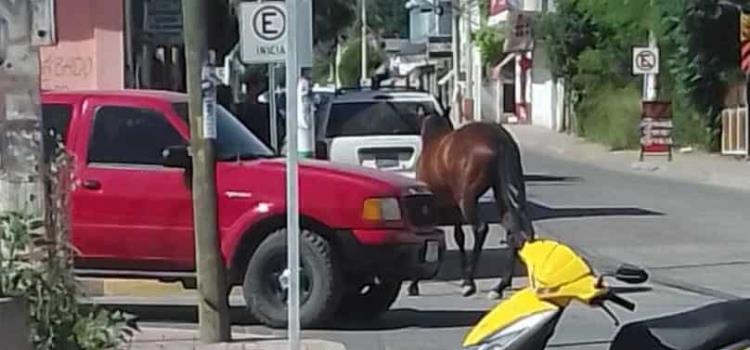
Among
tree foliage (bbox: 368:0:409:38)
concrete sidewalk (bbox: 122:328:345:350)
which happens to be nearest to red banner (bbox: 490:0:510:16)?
tree foliage (bbox: 368:0:409:38)

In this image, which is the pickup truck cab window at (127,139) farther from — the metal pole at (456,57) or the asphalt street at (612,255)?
the metal pole at (456,57)

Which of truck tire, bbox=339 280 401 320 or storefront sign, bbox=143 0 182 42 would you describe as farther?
storefront sign, bbox=143 0 182 42

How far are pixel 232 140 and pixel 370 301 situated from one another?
1762 millimetres

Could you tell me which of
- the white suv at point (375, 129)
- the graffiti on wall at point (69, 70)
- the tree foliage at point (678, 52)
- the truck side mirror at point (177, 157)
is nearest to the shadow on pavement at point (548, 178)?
the tree foliage at point (678, 52)

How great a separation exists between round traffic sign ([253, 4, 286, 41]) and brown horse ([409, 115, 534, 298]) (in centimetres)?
519

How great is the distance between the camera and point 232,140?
45.9ft

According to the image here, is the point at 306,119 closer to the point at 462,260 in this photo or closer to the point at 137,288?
the point at 462,260

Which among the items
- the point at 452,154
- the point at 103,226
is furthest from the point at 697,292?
the point at 103,226

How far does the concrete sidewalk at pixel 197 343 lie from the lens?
1180 cm

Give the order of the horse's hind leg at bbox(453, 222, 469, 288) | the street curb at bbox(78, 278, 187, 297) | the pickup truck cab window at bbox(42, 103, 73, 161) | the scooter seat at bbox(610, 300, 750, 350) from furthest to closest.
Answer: the horse's hind leg at bbox(453, 222, 469, 288)
the street curb at bbox(78, 278, 187, 297)
the pickup truck cab window at bbox(42, 103, 73, 161)
the scooter seat at bbox(610, 300, 750, 350)

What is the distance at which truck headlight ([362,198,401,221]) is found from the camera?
13.3 m

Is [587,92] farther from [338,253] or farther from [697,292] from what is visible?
[338,253]

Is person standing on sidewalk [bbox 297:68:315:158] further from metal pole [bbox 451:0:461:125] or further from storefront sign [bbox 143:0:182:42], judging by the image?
metal pole [bbox 451:0:461:125]

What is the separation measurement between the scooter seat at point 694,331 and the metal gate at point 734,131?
3483 centimetres
